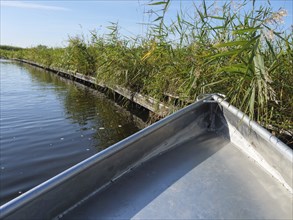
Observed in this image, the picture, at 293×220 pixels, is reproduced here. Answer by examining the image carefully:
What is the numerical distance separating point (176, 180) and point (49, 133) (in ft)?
10.4

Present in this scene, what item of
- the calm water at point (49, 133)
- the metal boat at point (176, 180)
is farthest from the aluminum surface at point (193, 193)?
the calm water at point (49, 133)

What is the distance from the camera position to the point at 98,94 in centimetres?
785

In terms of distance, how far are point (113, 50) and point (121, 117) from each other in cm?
138

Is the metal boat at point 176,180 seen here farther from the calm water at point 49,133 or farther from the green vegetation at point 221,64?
the calm water at point 49,133

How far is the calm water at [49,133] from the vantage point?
9.44 feet

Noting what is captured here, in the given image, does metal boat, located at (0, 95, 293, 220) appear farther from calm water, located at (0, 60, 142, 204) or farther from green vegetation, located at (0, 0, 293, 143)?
calm water, located at (0, 60, 142, 204)

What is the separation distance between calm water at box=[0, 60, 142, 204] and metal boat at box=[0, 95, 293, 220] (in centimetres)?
151

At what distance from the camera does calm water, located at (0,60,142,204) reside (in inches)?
113

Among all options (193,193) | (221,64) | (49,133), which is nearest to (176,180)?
(193,193)

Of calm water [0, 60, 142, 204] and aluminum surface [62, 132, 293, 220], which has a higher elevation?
aluminum surface [62, 132, 293, 220]

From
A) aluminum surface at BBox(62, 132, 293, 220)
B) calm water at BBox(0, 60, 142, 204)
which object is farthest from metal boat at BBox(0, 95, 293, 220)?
calm water at BBox(0, 60, 142, 204)

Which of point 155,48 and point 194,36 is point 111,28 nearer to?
point 155,48

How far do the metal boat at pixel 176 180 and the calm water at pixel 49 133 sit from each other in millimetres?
1514

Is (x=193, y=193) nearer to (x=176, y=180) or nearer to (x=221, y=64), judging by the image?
(x=176, y=180)
